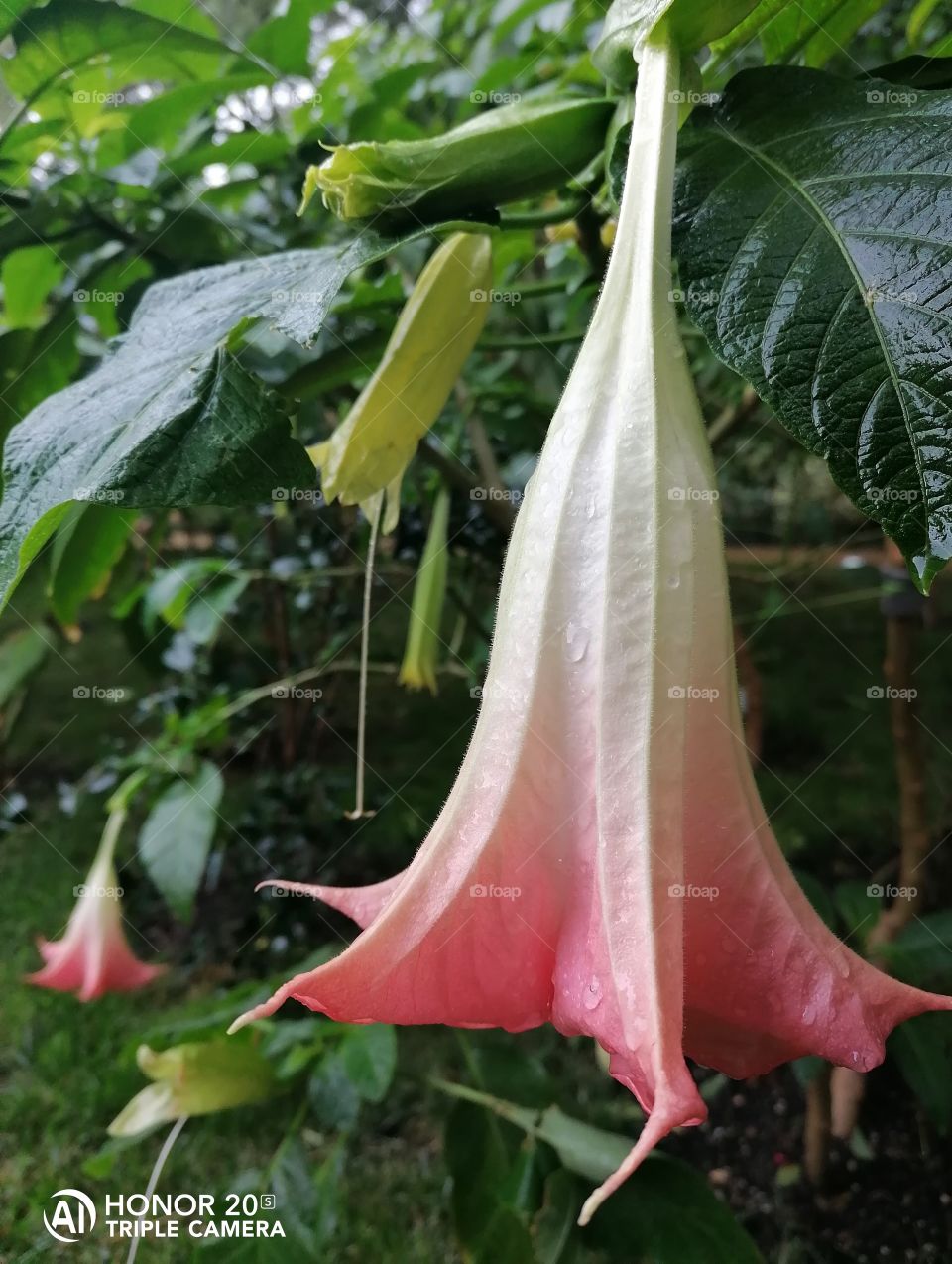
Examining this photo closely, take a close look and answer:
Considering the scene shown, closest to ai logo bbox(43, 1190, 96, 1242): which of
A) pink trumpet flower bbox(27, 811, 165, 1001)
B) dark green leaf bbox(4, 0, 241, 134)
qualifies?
pink trumpet flower bbox(27, 811, 165, 1001)

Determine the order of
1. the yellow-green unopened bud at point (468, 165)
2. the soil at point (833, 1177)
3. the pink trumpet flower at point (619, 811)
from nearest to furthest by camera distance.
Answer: the pink trumpet flower at point (619, 811)
the yellow-green unopened bud at point (468, 165)
the soil at point (833, 1177)

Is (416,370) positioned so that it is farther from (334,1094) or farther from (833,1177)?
(833,1177)

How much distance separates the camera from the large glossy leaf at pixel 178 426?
0.99 ft

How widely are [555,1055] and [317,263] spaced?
0.83 meters

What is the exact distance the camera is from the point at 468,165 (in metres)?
0.34

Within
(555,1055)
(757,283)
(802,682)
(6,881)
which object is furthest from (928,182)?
(802,682)

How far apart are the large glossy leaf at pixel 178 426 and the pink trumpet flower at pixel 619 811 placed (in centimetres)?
12
